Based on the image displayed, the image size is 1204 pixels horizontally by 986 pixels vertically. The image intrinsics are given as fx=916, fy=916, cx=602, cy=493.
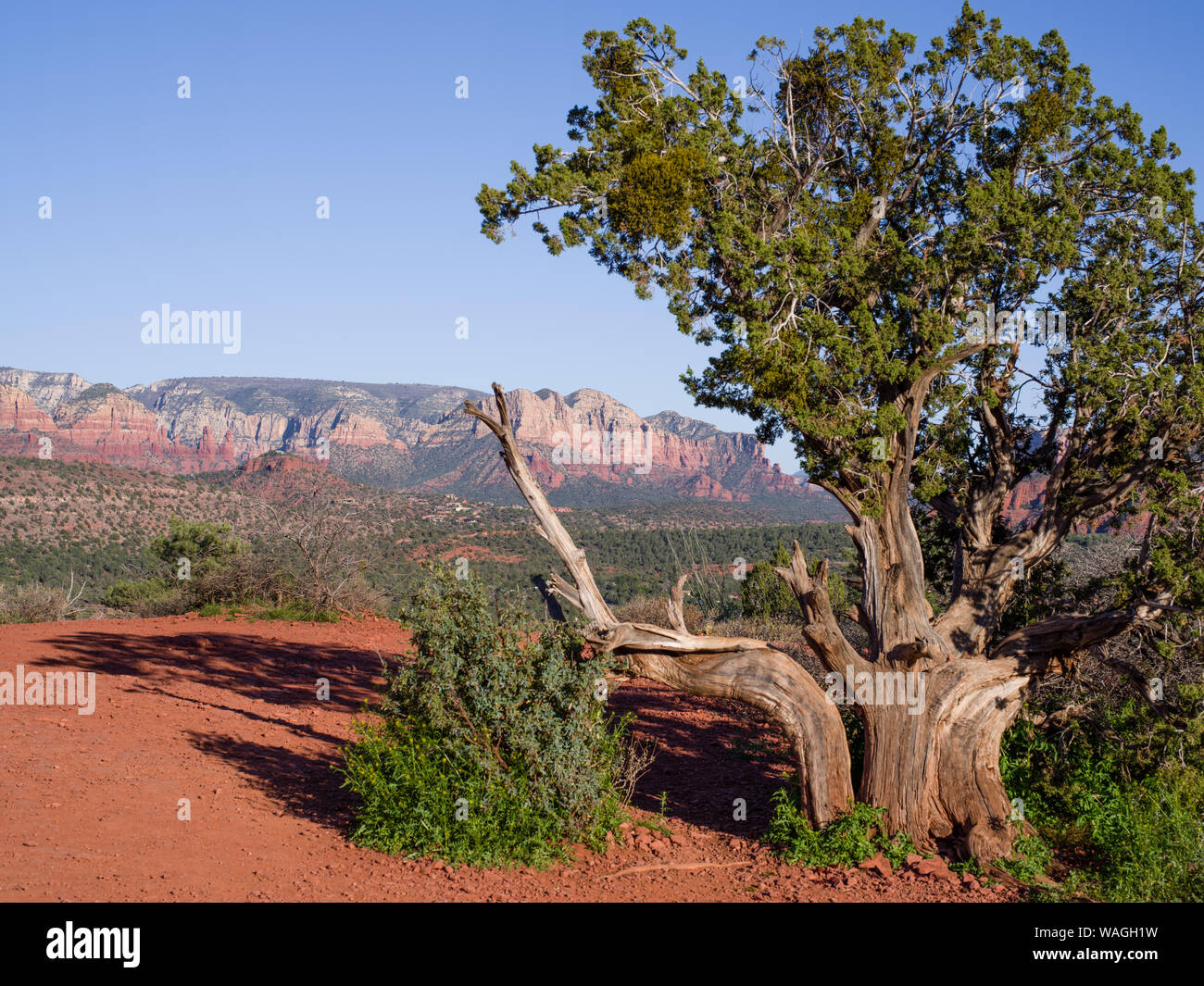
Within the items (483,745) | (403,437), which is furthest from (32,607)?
(403,437)

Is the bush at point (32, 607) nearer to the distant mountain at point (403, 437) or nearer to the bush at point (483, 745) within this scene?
the bush at point (483, 745)

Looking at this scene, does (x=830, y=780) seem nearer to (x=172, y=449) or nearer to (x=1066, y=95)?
(x=1066, y=95)

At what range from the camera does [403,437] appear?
121 m

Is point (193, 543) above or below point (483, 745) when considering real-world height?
above

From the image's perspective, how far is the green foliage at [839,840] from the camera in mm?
7268

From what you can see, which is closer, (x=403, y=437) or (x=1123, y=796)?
(x=1123, y=796)

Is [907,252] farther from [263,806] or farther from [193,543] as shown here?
[193,543]

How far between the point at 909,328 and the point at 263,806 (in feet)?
23.6

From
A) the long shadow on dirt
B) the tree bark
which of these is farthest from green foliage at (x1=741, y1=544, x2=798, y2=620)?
the tree bark

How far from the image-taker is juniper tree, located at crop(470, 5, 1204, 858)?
7.65 m

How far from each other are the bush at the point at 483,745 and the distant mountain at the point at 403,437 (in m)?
65.0

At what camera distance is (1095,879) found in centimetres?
691

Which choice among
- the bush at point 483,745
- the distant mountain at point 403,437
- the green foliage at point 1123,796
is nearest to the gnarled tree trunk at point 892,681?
the bush at point 483,745
